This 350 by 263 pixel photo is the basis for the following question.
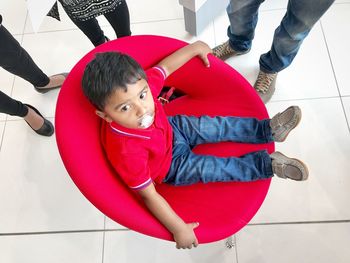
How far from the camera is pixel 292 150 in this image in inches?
52.6

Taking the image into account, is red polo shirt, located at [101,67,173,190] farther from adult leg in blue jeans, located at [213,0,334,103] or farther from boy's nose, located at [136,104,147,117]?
adult leg in blue jeans, located at [213,0,334,103]

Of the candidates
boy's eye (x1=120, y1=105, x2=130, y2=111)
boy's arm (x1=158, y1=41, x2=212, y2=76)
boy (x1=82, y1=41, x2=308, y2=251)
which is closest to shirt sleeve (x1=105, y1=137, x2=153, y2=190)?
boy (x1=82, y1=41, x2=308, y2=251)

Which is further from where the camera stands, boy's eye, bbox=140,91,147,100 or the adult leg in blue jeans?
the adult leg in blue jeans

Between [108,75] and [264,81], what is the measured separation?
0.81m

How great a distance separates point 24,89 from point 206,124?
97 centimetres

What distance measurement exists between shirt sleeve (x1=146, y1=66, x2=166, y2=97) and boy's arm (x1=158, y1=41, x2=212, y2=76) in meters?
0.02

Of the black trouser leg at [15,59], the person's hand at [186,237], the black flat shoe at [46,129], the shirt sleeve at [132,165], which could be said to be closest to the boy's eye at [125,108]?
the shirt sleeve at [132,165]

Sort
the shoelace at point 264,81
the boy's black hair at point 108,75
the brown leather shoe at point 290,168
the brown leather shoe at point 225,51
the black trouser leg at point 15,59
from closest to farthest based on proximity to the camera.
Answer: the boy's black hair at point 108,75
the brown leather shoe at point 290,168
the black trouser leg at point 15,59
the shoelace at point 264,81
the brown leather shoe at point 225,51

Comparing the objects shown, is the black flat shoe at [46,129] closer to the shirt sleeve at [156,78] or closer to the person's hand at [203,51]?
the shirt sleeve at [156,78]

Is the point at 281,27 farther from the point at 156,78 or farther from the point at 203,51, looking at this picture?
the point at 156,78

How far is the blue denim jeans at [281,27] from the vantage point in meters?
0.99

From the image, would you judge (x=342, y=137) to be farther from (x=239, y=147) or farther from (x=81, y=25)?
(x=81, y=25)

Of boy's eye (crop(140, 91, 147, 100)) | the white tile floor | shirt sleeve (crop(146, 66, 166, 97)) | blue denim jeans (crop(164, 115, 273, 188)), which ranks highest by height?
boy's eye (crop(140, 91, 147, 100))

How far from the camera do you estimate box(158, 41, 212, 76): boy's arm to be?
39.0 inches
